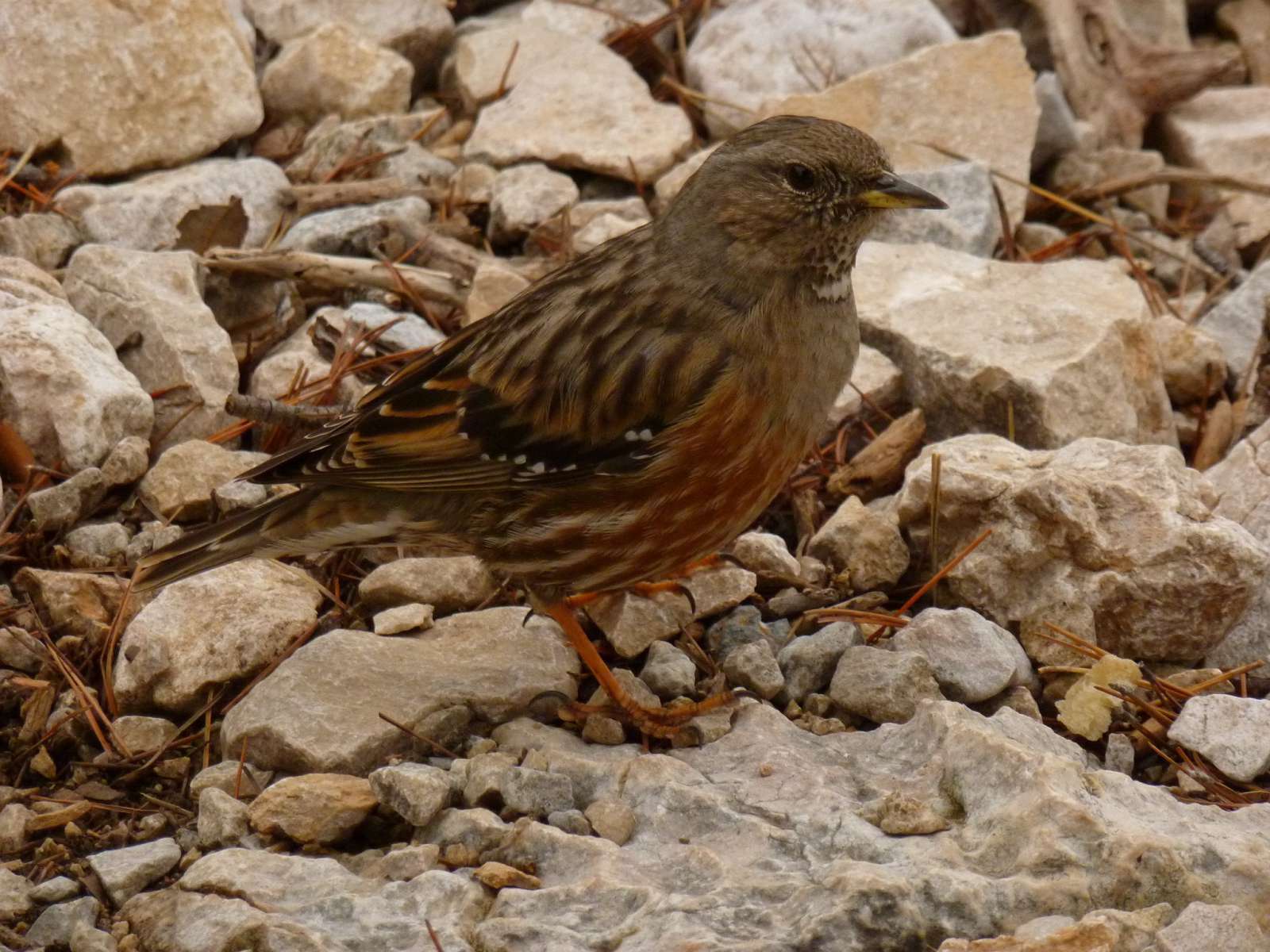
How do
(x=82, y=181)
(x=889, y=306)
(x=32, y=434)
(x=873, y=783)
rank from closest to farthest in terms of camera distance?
(x=873, y=783)
(x=32, y=434)
(x=889, y=306)
(x=82, y=181)

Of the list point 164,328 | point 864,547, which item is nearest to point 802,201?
point 864,547

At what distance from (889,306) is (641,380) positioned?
1624mm

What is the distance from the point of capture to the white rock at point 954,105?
689 cm

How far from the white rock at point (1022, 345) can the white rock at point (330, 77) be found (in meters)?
2.28

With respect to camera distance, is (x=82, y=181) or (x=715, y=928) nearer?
(x=715, y=928)

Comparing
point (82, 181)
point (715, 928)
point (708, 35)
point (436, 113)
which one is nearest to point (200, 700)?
point (715, 928)

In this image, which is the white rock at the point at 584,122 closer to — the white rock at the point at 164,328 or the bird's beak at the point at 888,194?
the white rock at the point at 164,328

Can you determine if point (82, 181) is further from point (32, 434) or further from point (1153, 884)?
point (1153, 884)

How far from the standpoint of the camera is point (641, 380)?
15.0ft

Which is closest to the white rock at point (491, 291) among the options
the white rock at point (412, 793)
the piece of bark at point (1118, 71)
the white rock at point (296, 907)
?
the white rock at point (412, 793)

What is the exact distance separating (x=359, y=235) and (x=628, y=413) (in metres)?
2.21

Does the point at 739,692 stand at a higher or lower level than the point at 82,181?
lower

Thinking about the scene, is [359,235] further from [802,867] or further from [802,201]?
[802,867]

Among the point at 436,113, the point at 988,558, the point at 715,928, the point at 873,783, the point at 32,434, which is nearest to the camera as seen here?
the point at 715,928
